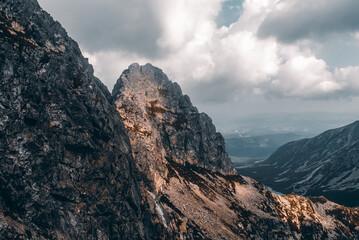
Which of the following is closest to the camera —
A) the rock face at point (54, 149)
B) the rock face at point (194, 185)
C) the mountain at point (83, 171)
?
the rock face at point (54, 149)

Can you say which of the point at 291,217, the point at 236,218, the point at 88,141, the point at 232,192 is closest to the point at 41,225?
the point at 88,141

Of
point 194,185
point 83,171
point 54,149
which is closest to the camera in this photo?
point 54,149

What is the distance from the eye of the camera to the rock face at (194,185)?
92.9m

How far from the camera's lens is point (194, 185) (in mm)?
115625

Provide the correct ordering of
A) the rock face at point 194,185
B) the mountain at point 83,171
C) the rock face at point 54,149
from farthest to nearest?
the rock face at point 194,185 < the mountain at point 83,171 < the rock face at point 54,149

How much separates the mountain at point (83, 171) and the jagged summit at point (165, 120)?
1.46m

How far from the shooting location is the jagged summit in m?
121

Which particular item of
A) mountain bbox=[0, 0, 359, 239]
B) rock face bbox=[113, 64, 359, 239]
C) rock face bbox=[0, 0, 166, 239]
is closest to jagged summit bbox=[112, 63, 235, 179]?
rock face bbox=[113, 64, 359, 239]

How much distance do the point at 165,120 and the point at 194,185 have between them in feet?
168

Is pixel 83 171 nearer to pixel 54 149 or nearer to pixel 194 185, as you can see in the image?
pixel 54 149

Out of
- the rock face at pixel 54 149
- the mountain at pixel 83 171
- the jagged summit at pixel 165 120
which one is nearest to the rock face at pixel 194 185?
the jagged summit at pixel 165 120

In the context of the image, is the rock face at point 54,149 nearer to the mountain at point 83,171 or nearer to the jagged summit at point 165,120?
the mountain at point 83,171

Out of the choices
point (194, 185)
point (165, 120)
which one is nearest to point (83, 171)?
point (194, 185)

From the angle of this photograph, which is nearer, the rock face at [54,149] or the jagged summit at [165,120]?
the rock face at [54,149]
